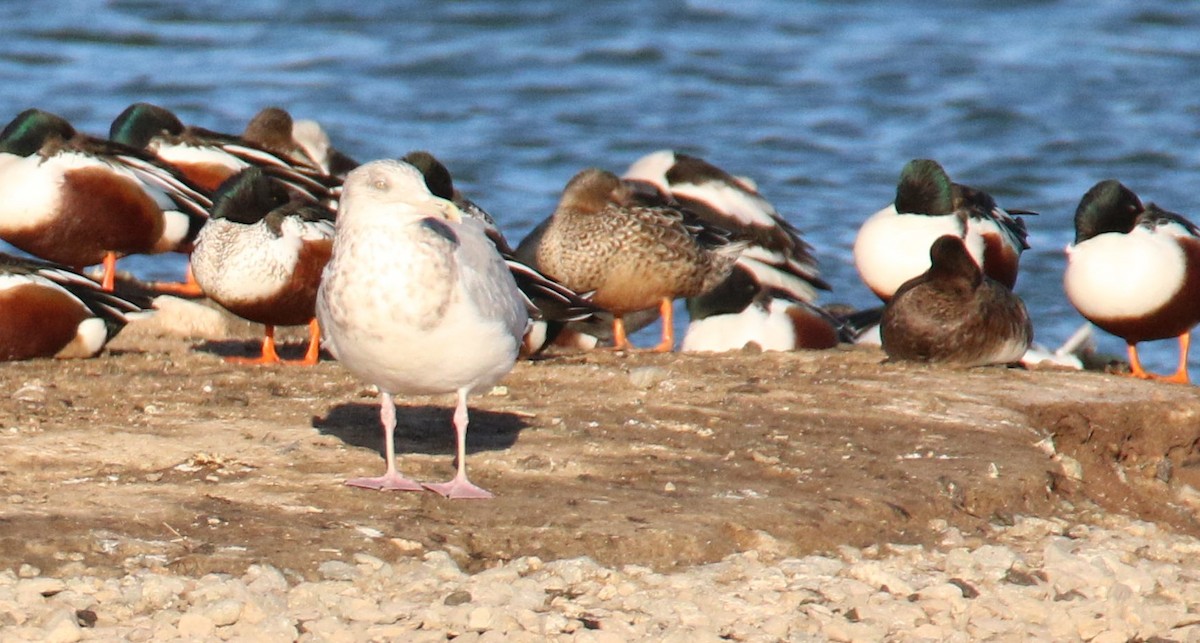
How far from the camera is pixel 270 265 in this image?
7570 mm

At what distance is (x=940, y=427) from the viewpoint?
638 centimetres

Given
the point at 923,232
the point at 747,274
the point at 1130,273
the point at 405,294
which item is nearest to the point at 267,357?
the point at 405,294

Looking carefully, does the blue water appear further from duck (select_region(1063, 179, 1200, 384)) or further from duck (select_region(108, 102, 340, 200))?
duck (select_region(1063, 179, 1200, 384))

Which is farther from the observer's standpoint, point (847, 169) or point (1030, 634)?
point (847, 169)

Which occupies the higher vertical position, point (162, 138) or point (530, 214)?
point (162, 138)

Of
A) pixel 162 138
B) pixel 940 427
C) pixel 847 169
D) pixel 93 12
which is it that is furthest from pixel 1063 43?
pixel 940 427

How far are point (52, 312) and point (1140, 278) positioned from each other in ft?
15.2

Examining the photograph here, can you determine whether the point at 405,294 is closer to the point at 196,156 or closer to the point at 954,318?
the point at 954,318

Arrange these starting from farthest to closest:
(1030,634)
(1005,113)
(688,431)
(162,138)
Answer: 1. (1005,113)
2. (162,138)
3. (688,431)
4. (1030,634)

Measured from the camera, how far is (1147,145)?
1739 cm

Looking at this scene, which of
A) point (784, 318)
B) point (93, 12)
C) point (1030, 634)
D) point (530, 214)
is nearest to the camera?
point (1030, 634)

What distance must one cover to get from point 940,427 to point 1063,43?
16.2 metres

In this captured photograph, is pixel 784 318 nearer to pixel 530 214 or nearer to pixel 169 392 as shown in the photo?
pixel 169 392

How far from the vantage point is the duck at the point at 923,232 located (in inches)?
377
